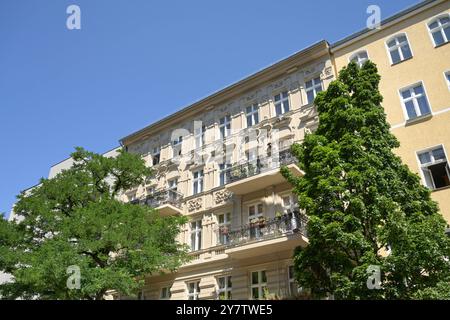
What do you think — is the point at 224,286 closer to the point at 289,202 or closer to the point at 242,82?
the point at 289,202

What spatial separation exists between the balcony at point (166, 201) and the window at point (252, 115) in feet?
18.4

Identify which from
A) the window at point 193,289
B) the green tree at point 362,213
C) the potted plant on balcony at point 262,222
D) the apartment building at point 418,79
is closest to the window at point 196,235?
the window at point 193,289

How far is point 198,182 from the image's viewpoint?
20.9m

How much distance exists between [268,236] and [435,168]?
6787 mm

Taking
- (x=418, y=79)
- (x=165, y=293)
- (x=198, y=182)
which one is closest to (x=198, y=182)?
(x=198, y=182)

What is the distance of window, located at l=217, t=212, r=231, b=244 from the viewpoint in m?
17.4

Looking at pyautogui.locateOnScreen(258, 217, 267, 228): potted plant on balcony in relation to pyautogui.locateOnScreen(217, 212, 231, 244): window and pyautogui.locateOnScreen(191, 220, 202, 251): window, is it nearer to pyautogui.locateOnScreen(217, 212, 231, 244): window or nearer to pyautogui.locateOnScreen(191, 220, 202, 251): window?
pyautogui.locateOnScreen(217, 212, 231, 244): window

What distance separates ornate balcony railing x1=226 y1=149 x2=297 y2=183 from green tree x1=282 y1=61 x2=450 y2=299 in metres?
4.49

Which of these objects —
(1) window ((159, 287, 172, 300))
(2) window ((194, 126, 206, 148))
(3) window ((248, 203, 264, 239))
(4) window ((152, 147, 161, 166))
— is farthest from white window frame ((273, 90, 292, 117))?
(1) window ((159, 287, 172, 300))

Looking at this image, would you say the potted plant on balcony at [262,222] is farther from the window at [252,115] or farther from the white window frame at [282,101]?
the window at [252,115]

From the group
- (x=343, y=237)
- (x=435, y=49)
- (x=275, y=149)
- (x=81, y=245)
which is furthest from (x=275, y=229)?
(x=435, y=49)

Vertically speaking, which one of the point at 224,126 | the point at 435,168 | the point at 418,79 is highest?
the point at 224,126

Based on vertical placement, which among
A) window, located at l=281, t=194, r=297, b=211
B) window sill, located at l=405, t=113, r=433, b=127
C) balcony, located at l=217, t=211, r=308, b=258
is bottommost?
balcony, located at l=217, t=211, r=308, b=258

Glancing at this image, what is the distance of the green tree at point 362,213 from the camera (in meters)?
8.77
